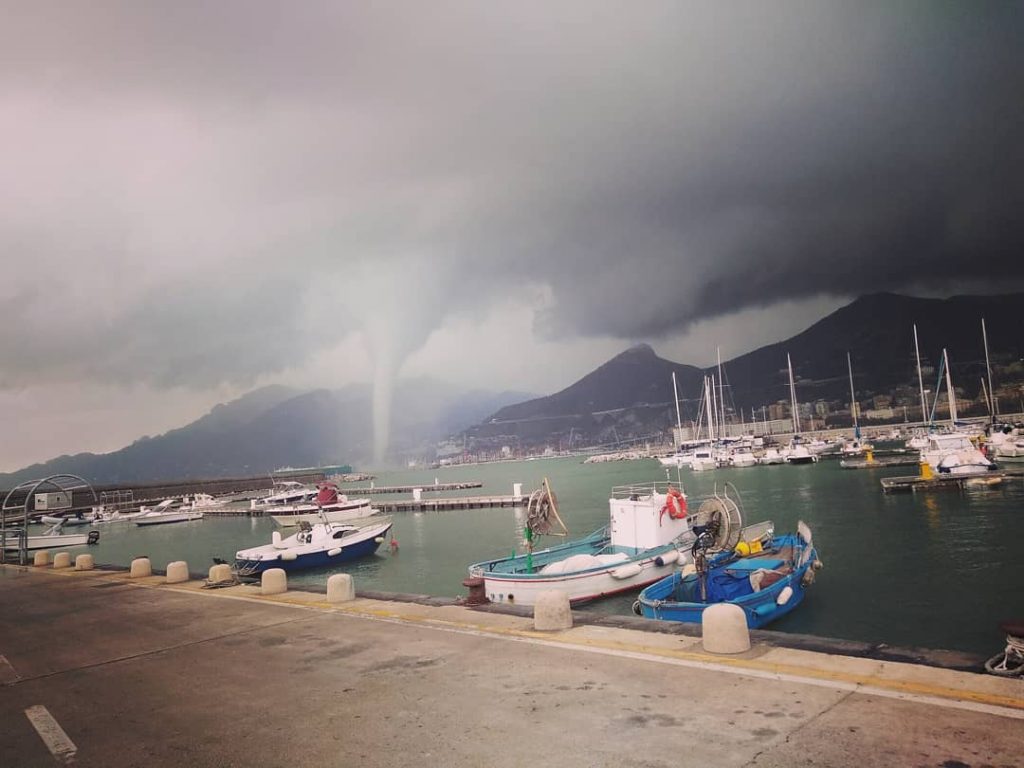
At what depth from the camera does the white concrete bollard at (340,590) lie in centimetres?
1658

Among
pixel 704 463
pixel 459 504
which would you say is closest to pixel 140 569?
pixel 459 504

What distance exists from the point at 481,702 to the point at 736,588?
50.2ft

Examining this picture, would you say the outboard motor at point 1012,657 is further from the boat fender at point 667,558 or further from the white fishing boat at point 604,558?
the boat fender at point 667,558

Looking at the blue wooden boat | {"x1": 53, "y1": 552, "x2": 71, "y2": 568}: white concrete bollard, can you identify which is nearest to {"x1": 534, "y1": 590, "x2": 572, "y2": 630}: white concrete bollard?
the blue wooden boat

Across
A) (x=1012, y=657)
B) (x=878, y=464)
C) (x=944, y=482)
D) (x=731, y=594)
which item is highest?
(x=1012, y=657)

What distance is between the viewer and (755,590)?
2095cm

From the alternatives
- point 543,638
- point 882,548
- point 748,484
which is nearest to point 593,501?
point 748,484

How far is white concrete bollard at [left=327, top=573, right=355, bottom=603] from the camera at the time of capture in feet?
54.4

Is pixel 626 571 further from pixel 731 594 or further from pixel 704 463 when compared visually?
pixel 704 463

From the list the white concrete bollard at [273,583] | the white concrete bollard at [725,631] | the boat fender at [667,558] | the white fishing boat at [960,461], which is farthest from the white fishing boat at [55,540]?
the white fishing boat at [960,461]

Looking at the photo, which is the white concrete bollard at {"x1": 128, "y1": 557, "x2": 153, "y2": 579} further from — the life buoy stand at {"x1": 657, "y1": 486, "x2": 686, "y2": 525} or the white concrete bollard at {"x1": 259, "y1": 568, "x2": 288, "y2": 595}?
the life buoy stand at {"x1": 657, "y1": 486, "x2": 686, "y2": 525}

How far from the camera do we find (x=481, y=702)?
846 cm

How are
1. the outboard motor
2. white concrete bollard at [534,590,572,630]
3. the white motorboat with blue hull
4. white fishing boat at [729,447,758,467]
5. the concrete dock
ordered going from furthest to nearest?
white fishing boat at [729,447,758,467] < the white motorboat with blue hull < white concrete bollard at [534,590,572,630] < the outboard motor < the concrete dock

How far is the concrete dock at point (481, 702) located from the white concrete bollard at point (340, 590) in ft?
9.29
